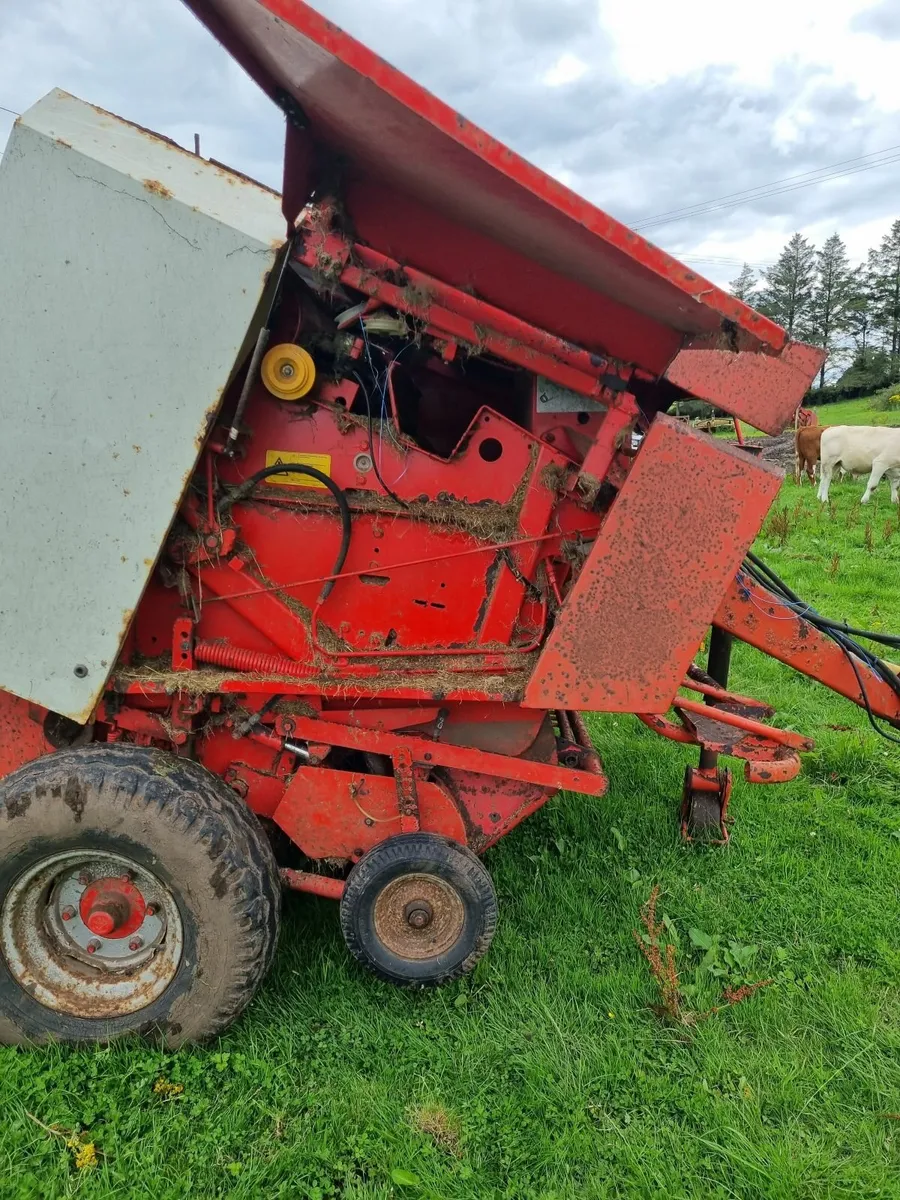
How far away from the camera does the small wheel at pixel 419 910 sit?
2.56 m

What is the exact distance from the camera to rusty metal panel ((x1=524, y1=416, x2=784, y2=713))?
7.73 ft

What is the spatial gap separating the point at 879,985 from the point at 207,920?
8.27ft

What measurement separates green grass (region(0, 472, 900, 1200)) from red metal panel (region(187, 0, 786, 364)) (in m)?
2.33

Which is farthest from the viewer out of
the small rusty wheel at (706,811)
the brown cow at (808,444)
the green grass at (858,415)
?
the green grass at (858,415)

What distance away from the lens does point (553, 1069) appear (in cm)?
245

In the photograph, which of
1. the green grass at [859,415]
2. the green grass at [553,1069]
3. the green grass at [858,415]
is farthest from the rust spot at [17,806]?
the green grass at [859,415]

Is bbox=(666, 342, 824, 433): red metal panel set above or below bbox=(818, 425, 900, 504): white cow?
below

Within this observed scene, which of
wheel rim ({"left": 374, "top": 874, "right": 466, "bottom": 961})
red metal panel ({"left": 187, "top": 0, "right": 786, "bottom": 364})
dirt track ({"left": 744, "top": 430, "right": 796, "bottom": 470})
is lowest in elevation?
wheel rim ({"left": 374, "top": 874, "right": 466, "bottom": 961})

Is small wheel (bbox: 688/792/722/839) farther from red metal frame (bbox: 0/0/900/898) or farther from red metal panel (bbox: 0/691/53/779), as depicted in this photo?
red metal panel (bbox: 0/691/53/779)

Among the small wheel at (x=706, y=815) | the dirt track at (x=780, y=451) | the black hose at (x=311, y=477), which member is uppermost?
the dirt track at (x=780, y=451)

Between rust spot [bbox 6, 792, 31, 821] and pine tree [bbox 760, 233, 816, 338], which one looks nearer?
rust spot [bbox 6, 792, 31, 821]

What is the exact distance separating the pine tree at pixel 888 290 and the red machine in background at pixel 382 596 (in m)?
48.3

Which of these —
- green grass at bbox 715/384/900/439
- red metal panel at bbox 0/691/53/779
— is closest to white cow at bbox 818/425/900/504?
green grass at bbox 715/384/900/439

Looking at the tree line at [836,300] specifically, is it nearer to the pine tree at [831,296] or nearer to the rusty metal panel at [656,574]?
the pine tree at [831,296]
